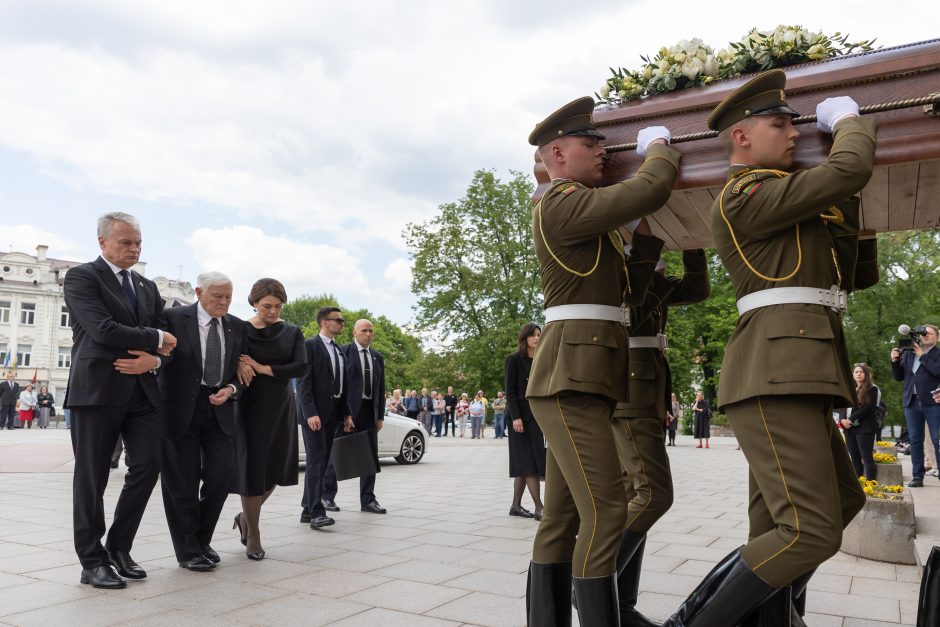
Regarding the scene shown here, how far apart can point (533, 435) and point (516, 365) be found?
0.72m

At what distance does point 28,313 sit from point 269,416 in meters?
69.2

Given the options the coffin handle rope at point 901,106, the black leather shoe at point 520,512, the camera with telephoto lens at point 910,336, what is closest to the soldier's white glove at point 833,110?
the coffin handle rope at point 901,106

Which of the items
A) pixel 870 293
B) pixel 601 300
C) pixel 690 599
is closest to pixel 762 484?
pixel 690 599

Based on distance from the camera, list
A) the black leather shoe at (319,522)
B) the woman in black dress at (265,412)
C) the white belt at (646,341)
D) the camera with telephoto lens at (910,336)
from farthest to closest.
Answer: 1. the camera with telephoto lens at (910,336)
2. the black leather shoe at (319,522)
3. the woman in black dress at (265,412)
4. the white belt at (646,341)

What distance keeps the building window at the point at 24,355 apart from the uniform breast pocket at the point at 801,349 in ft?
237

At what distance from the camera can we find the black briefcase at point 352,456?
730cm

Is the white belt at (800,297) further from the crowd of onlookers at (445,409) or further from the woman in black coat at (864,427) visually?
the crowd of onlookers at (445,409)

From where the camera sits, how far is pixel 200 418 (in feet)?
17.7

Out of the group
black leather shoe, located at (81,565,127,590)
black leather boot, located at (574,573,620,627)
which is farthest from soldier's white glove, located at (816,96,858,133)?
black leather shoe, located at (81,565,127,590)

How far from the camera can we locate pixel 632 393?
375 cm

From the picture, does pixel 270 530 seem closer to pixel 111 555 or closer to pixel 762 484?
pixel 111 555

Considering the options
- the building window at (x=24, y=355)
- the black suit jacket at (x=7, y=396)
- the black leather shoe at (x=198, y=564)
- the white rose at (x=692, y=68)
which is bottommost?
the black leather shoe at (x=198, y=564)

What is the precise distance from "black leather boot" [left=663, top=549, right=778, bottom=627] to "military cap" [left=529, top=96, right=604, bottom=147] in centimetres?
173

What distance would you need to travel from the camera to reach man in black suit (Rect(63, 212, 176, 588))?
183 inches
